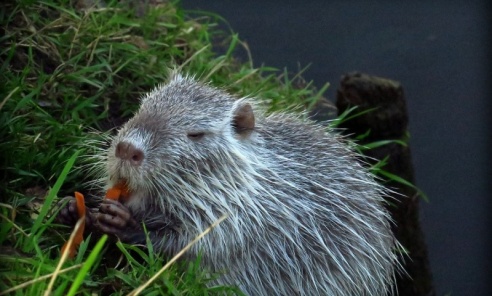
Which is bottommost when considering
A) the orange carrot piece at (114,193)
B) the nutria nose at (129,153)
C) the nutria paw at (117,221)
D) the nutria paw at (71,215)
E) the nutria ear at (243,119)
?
the nutria paw at (71,215)

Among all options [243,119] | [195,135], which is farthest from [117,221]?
[243,119]

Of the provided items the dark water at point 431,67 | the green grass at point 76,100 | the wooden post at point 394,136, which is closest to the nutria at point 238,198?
the green grass at point 76,100

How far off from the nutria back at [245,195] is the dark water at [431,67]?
2.32 meters

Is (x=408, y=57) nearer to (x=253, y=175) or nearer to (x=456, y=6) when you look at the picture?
(x=456, y=6)

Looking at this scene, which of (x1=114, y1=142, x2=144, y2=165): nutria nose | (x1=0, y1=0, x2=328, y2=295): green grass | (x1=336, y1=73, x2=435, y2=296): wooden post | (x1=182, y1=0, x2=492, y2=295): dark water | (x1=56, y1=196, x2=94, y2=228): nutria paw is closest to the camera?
(x1=0, y1=0, x2=328, y2=295): green grass

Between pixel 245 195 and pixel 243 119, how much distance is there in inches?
12.9

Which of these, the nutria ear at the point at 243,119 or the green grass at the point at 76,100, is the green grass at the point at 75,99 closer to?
the green grass at the point at 76,100

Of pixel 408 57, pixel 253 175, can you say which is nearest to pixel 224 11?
pixel 408 57

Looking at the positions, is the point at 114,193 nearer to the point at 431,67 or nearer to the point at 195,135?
the point at 195,135

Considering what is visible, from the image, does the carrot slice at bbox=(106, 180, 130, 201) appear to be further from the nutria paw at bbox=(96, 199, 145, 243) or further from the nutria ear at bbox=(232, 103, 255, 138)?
the nutria ear at bbox=(232, 103, 255, 138)

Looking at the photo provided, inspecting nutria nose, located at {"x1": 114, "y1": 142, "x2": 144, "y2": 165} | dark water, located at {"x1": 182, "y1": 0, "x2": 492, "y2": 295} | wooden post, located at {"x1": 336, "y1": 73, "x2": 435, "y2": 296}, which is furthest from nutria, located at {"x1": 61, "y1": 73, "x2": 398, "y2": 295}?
dark water, located at {"x1": 182, "y1": 0, "x2": 492, "y2": 295}

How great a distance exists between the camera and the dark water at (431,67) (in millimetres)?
6234

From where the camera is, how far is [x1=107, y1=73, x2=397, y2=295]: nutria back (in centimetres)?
351

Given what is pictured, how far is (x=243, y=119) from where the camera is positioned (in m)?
3.70
